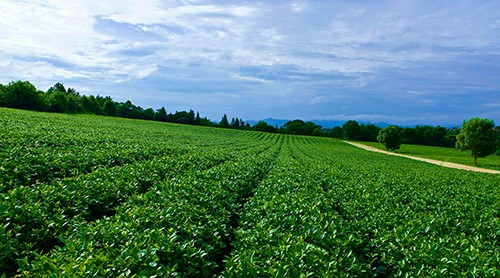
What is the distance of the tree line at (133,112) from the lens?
247 feet

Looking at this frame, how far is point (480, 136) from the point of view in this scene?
4762cm

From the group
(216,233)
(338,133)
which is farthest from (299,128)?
(216,233)

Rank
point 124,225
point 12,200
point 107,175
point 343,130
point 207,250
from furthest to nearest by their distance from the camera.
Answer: point 343,130
point 107,175
point 12,200
point 124,225
point 207,250

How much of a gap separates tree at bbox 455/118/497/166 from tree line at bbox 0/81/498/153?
44.9 meters

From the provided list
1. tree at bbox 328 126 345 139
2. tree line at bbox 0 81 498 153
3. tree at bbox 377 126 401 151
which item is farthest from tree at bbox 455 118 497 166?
tree at bbox 328 126 345 139

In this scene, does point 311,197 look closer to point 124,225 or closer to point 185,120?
point 124,225

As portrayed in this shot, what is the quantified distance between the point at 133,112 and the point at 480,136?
10645 centimetres

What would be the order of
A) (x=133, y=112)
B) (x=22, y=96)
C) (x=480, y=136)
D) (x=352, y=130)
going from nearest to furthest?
(x=480, y=136) → (x=22, y=96) → (x=133, y=112) → (x=352, y=130)

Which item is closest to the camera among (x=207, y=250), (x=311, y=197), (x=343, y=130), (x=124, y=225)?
(x=207, y=250)

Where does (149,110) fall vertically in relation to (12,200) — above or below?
above

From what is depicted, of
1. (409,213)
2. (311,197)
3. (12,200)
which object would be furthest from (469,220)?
(12,200)

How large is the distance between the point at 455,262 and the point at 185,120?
117 metres

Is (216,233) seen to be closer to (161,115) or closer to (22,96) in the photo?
(22,96)

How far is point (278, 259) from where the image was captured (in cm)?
500
